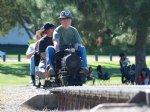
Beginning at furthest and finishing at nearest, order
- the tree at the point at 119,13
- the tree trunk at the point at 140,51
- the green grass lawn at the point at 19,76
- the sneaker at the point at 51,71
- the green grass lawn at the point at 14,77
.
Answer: the green grass lawn at the point at 14,77 < the green grass lawn at the point at 19,76 < the tree trunk at the point at 140,51 < the tree at the point at 119,13 < the sneaker at the point at 51,71

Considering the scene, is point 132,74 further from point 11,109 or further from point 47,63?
point 11,109

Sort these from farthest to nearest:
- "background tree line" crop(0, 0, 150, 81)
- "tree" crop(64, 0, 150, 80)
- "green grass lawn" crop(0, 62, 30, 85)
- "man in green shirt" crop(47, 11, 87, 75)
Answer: "green grass lawn" crop(0, 62, 30, 85), "background tree line" crop(0, 0, 150, 81), "tree" crop(64, 0, 150, 80), "man in green shirt" crop(47, 11, 87, 75)

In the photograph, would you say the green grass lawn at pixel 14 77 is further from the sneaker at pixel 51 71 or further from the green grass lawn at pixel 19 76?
the sneaker at pixel 51 71

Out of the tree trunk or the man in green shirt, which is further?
the tree trunk

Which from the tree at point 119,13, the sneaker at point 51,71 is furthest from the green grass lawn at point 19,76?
the sneaker at point 51,71

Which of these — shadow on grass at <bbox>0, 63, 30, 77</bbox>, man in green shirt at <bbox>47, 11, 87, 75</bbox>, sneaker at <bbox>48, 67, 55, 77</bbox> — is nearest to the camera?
sneaker at <bbox>48, 67, 55, 77</bbox>

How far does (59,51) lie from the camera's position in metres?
11.4

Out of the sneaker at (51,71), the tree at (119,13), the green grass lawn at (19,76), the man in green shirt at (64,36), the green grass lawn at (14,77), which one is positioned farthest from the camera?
the green grass lawn at (14,77)

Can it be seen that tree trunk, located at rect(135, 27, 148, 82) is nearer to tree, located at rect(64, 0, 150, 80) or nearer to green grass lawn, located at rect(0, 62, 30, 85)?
tree, located at rect(64, 0, 150, 80)

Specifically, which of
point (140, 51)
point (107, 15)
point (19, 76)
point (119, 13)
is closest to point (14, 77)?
point (19, 76)

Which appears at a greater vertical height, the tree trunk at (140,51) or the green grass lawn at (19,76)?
the tree trunk at (140,51)

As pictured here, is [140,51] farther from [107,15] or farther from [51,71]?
[51,71]

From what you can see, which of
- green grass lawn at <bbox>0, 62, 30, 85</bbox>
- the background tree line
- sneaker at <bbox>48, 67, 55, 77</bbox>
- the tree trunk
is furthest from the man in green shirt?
green grass lawn at <bbox>0, 62, 30, 85</bbox>

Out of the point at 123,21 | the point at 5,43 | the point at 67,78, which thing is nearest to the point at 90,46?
the point at 123,21
